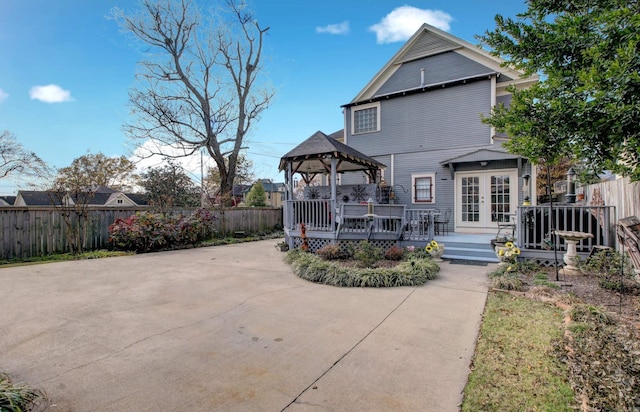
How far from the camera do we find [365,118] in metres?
13.0

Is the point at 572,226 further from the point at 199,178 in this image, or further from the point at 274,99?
the point at 199,178

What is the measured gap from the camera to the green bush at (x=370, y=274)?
517 centimetres

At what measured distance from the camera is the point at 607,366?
2.04m

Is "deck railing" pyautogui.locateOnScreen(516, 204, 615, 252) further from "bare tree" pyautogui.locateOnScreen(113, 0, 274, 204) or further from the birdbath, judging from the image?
"bare tree" pyautogui.locateOnScreen(113, 0, 274, 204)

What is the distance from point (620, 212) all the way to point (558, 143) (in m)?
3.87

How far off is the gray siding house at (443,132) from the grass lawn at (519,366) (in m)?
7.30

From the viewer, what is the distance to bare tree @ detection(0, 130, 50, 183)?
19362mm

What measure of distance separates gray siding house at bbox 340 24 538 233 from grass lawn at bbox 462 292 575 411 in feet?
23.9

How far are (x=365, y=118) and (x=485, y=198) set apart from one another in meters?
5.86

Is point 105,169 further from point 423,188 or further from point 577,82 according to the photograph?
point 577,82

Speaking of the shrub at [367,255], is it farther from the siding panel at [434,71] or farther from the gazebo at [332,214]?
the siding panel at [434,71]

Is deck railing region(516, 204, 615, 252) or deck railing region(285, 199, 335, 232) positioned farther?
deck railing region(285, 199, 335, 232)

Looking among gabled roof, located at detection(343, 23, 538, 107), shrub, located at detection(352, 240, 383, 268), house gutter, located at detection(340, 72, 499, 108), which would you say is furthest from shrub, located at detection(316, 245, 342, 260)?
gabled roof, located at detection(343, 23, 538, 107)

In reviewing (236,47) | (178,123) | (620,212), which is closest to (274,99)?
(236,47)
